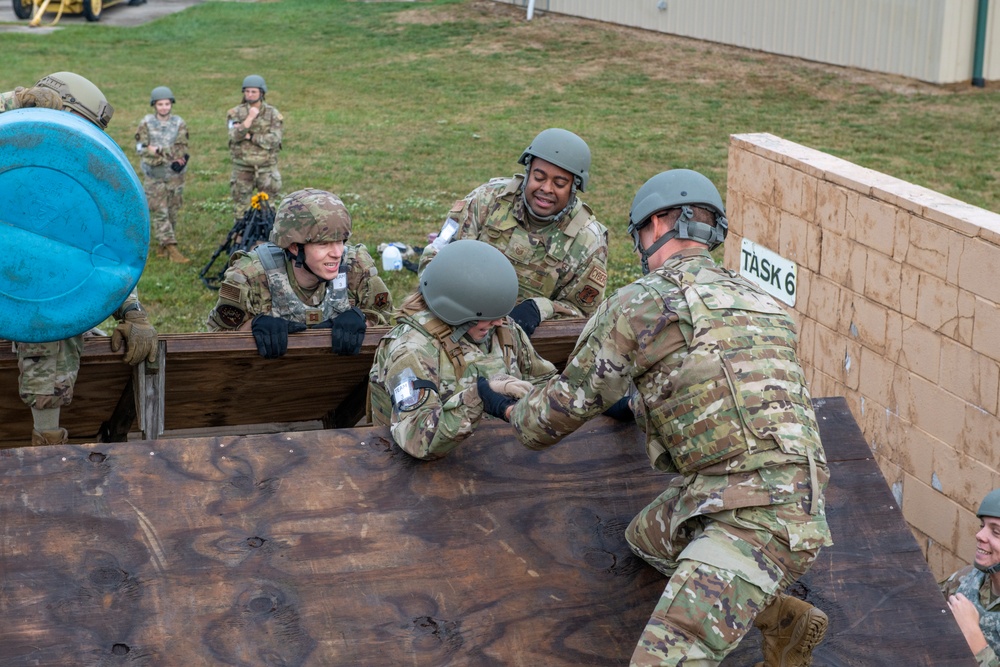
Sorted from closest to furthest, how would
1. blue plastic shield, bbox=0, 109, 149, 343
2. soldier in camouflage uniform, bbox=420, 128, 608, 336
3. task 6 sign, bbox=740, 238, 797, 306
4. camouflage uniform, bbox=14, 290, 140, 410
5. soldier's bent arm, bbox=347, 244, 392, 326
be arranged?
blue plastic shield, bbox=0, 109, 149, 343, camouflage uniform, bbox=14, 290, 140, 410, soldier's bent arm, bbox=347, 244, 392, 326, soldier in camouflage uniform, bbox=420, 128, 608, 336, task 6 sign, bbox=740, 238, 797, 306

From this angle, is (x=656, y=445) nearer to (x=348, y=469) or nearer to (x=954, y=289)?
(x=348, y=469)

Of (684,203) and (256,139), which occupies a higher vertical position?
(684,203)

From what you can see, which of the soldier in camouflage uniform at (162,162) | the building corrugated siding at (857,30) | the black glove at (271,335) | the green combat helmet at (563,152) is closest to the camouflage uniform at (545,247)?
the green combat helmet at (563,152)

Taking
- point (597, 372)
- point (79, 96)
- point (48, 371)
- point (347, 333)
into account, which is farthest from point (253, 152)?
point (597, 372)

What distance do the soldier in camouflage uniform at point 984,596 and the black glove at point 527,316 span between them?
7.39ft

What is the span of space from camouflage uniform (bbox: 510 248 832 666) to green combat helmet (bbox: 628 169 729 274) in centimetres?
10

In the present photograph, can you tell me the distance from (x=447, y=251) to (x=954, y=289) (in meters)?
3.23

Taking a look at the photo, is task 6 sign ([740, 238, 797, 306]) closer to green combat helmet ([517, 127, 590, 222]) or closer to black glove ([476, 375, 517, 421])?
green combat helmet ([517, 127, 590, 222])

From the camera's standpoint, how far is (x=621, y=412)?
4.70 metres

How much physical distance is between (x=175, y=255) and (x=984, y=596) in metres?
10.3

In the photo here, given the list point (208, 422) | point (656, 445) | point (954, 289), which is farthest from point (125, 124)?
point (656, 445)

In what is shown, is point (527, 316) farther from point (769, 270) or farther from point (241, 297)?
point (769, 270)

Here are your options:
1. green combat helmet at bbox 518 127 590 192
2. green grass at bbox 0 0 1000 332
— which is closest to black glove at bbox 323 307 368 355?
green combat helmet at bbox 518 127 590 192

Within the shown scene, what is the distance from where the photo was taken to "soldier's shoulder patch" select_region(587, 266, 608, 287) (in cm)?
705
